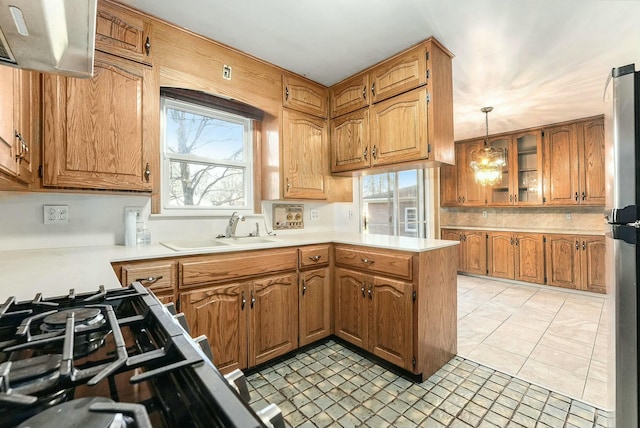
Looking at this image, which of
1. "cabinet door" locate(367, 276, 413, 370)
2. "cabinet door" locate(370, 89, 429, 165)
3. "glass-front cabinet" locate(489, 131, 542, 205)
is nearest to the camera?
"cabinet door" locate(367, 276, 413, 370)

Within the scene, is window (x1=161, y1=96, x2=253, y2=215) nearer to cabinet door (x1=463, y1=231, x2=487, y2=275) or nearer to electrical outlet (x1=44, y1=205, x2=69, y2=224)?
electrical outlet (x1=44, y1=205, x2=69, y2=224)

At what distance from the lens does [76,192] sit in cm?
164

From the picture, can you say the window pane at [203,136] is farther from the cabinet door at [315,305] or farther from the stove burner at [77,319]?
the stove burner at [77,319]

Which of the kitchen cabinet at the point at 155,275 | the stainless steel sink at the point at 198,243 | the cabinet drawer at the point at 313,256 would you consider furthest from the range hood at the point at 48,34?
the cabinet drawer at the point at 313,256

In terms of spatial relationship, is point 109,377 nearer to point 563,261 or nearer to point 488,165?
point 488,165

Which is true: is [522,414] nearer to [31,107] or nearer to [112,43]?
[31,107]

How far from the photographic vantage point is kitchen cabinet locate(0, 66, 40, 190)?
1.00 metres

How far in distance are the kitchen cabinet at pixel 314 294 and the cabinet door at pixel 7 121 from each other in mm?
1583

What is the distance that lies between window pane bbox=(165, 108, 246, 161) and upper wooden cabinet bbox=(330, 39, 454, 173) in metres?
1.00

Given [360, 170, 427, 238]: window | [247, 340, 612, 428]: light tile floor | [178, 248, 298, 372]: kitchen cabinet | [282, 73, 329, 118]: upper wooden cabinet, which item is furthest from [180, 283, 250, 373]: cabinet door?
[360, 170, 427, 238]: window

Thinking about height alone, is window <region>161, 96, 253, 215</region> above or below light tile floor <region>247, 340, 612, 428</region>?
above

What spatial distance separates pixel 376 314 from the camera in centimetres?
208

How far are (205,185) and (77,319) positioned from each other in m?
1.85

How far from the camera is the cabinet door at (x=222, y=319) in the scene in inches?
67.0
